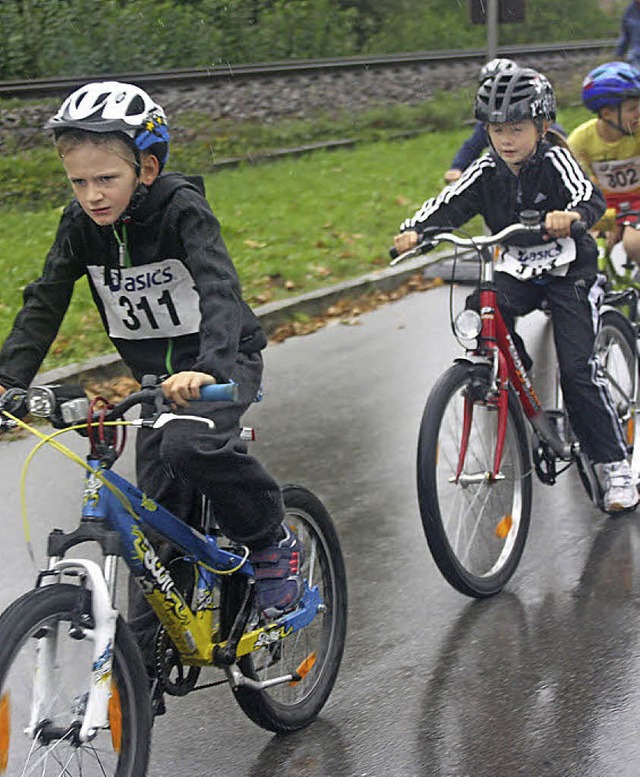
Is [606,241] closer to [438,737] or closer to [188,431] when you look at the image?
[438,737]

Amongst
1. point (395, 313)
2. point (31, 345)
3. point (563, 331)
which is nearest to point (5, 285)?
point (395, 313)

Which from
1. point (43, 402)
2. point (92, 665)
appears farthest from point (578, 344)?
point (92, 665)

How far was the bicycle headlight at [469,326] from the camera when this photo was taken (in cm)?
Answer: 523

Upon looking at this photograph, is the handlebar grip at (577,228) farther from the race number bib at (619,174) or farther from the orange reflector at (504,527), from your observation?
the race number bib at (619,174)

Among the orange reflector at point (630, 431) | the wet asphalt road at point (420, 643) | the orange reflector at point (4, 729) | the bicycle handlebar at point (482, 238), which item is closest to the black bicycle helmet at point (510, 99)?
the bicycle handlebar at point (482, 238)

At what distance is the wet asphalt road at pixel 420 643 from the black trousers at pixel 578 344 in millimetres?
436

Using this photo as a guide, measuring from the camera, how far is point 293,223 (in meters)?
12.7

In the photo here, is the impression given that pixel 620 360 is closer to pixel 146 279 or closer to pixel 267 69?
pixel 146 279

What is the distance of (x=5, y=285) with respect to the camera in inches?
412

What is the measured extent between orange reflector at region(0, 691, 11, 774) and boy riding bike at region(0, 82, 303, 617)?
0.77 m

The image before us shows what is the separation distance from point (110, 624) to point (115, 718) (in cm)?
26

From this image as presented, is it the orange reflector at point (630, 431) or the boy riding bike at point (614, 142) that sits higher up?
the boy riding bike at point (614, 142)

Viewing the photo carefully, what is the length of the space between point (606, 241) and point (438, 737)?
391 cm

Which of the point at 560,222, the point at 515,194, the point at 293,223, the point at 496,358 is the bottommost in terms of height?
the point at 293,223
